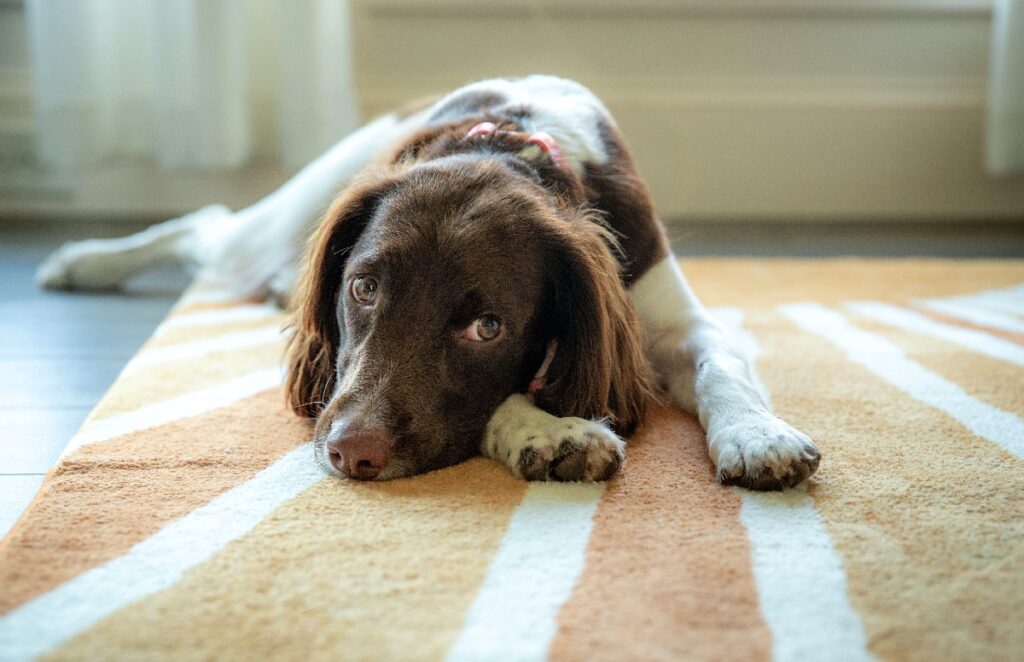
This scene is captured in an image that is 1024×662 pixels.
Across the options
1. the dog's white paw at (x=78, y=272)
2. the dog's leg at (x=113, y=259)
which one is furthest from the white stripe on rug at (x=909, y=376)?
the dog's white paw at (x=78, y=272)

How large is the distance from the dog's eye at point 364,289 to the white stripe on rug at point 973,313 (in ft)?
5.82

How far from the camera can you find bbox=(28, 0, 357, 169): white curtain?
3930 mm

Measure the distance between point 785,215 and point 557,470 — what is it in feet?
11.4

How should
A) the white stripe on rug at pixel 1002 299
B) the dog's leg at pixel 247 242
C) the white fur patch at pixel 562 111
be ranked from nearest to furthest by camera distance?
the white fur patch at pixel 562 111 → the dog's leg at pixel 247 242 → the white stripe on rug at pixel 1002 299

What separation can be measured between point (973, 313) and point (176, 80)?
293 cm

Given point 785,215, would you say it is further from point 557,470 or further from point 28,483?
point 28,483

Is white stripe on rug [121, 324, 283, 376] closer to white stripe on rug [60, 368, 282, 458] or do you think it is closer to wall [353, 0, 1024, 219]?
white stripe on rug [60, 368, 282, 458]

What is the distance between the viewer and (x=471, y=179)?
1689 millimetres

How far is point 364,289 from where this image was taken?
1639mm

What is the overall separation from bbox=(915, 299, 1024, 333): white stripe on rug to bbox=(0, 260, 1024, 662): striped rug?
0.70m

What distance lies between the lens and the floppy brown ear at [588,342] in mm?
1682

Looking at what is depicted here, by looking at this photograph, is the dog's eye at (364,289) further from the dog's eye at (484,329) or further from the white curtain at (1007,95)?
the white curtain at (1007,95)

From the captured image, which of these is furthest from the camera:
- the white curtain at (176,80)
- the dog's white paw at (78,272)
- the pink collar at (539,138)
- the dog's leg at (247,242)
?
the white curtain at (176,80)

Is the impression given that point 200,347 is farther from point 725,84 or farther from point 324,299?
point 725,84
